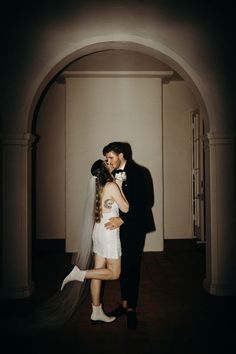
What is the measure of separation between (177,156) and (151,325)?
15.0 ft

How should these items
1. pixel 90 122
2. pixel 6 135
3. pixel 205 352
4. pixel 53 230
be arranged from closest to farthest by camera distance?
pixel 205 352 < pixel 6 135 < pixel 90 122 < pixel 53 230

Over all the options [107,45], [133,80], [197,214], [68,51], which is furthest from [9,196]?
[197,214]

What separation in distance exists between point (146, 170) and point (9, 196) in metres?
3.41

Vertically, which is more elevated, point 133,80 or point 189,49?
point 133,80

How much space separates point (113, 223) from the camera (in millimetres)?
3033

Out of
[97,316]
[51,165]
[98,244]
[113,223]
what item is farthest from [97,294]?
[51,165]

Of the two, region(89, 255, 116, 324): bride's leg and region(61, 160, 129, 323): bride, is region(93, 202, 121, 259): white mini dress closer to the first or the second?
region(61, 160, 129, 323): bride

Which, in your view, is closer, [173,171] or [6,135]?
[6,135]

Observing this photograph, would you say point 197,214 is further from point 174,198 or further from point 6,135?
point 6,135

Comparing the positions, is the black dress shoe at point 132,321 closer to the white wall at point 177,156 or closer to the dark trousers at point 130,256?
the dark trousers at point 130,256

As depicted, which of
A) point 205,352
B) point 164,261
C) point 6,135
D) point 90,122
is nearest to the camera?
point 205,352

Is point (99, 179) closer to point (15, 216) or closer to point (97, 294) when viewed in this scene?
point (97, 294)

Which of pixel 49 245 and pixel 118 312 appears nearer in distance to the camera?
pixel 118 312

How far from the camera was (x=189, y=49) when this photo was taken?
3.96m
